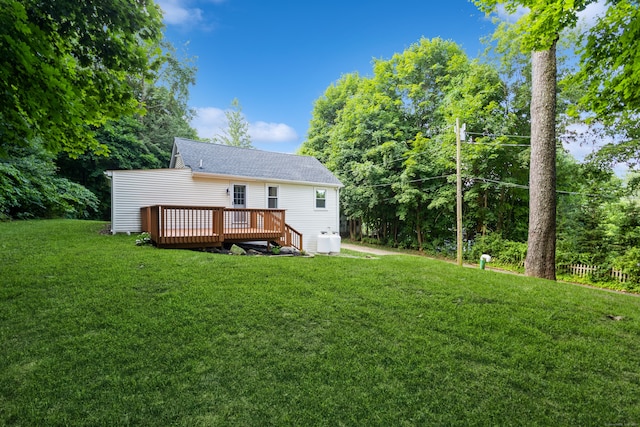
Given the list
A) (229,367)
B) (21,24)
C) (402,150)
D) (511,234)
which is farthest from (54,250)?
(511,234)

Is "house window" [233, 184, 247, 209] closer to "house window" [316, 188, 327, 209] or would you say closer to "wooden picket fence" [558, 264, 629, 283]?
"house window" [316, 188, 327, 209]

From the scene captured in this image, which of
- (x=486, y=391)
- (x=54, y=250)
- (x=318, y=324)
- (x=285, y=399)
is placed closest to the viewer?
Result: (x=285, y=399)

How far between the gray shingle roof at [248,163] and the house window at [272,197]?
1.86ft

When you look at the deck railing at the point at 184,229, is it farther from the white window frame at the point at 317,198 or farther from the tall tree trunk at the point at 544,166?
the tall tree trunk at the point at 544,166

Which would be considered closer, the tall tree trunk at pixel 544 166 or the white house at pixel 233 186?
the tall tree trunk at pixel 544 166

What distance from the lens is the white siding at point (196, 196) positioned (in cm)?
943

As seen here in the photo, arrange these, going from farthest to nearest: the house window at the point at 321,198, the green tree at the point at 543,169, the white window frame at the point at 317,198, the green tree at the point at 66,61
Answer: the house window at the point at 321,198 → the white window frame at the point at 317,198 → the green tree at the point at 543,169 → the green tree at the point at 66,61

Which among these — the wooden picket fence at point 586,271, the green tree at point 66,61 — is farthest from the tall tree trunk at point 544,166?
the green tree at point 66,61

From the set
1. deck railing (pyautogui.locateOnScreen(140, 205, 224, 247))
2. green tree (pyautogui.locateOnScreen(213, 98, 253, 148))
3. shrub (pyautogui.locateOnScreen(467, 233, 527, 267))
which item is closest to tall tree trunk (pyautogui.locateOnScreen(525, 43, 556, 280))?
shrub (pyautogui.locateOnScreen(467, 233, 527, 267))

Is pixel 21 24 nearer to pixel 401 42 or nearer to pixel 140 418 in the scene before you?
pixel 140 418

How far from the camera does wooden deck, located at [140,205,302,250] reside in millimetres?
7488

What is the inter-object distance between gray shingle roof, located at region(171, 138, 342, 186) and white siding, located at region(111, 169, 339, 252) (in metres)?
0.37

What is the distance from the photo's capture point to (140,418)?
6.36 feet

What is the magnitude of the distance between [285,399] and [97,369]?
1.72 meters
